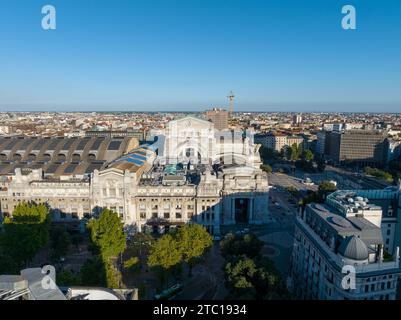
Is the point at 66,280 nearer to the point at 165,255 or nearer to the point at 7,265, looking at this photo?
the point at 7,265

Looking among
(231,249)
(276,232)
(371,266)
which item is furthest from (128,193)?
(371,266)

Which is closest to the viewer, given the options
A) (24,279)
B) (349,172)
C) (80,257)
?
(24,279)

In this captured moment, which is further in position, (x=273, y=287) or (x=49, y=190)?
(x=49, y=190)

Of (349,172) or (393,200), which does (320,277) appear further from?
(349,172)

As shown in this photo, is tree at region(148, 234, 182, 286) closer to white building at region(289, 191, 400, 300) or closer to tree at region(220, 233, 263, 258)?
tree at region(220, 233, 263, 258)

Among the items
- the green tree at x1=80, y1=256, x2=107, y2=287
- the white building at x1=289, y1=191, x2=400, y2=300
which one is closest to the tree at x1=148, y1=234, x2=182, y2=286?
the green tree at x1=80, y1=256, x2=107, y2=287

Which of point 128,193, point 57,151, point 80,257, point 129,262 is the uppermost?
point 57,151

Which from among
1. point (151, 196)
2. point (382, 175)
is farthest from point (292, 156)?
point (151, 196)
